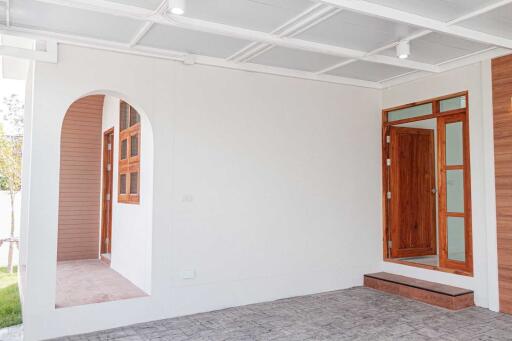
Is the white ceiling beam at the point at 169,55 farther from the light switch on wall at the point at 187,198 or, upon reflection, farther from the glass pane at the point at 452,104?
the light switch on wall at the point at 187,198

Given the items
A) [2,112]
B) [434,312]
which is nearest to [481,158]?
[434,312]

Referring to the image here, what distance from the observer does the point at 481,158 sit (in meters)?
4.97

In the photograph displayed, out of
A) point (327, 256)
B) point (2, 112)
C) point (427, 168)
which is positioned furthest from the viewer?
point (2, 112)

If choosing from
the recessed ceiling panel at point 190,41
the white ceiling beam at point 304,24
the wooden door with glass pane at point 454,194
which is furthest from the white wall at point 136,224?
the wooden door with glass pane at point 454,194

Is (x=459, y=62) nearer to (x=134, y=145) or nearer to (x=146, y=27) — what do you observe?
(x=146, y=27)

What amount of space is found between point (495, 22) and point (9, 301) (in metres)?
6.01

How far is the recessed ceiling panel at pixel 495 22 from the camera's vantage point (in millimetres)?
3676

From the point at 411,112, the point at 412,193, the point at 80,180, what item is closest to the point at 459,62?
the point at 411,112

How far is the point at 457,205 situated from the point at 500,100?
4.45 feet

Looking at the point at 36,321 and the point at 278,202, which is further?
the point at 278,202

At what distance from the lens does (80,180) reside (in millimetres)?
7352

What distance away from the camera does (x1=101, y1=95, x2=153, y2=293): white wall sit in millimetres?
4691

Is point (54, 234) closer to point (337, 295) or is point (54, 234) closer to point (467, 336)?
point (337, 295)

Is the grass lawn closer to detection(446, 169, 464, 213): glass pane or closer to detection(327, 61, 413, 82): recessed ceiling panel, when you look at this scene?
detection(327, 61, 413, 82): recessed ceiling panel
